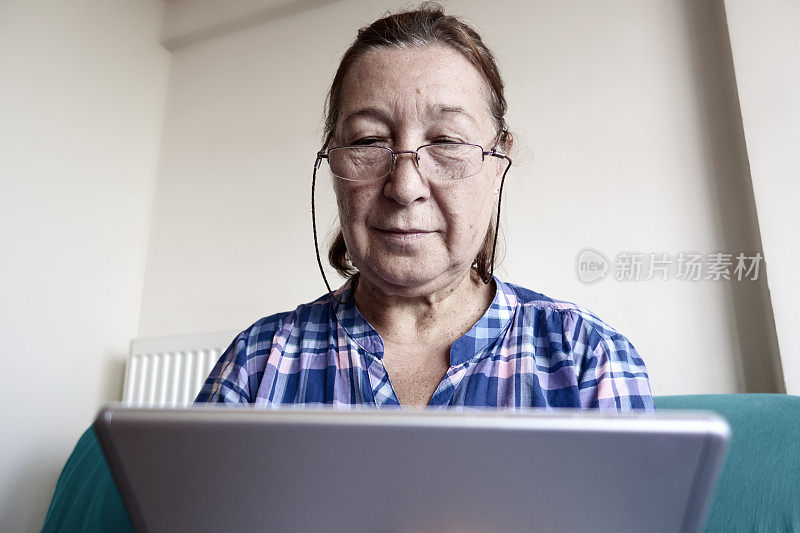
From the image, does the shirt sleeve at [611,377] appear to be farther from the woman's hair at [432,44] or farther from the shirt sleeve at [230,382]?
the shirt sleeve at [230,382]

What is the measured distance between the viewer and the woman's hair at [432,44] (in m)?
1.05

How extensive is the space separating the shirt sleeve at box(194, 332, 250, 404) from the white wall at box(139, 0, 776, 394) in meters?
1.31

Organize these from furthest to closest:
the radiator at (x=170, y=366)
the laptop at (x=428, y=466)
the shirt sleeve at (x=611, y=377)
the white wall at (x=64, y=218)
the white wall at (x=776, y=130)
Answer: the radiator at (x=170, y=366), the white wall at (x=64, y=218), the white wall at (x=776, y=130), the shirt sleeve at (x=611, y=377), the laptop at (x=428, y=466)

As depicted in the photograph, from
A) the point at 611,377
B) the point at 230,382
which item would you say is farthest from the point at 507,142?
the point at 230,382

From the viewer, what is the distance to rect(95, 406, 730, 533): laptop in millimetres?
379

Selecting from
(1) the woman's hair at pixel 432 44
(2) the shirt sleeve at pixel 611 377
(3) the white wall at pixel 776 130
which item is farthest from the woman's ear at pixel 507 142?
(3) the white wall at pixel 776 130

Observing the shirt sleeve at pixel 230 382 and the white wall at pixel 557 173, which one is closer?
the shirt sleeve at pixel 230 382

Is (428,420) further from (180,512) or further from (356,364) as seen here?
(356,364)

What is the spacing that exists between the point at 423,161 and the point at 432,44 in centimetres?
21

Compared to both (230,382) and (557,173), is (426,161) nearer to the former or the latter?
(230,382)

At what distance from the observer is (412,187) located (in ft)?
3.09

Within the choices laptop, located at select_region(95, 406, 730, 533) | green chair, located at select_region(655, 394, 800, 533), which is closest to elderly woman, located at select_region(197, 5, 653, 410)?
green chair, located at select_region(655, 394, 800, 533)

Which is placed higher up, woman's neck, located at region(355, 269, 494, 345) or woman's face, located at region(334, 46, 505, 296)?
woman's face, located at region(334, 46, 505, 296)

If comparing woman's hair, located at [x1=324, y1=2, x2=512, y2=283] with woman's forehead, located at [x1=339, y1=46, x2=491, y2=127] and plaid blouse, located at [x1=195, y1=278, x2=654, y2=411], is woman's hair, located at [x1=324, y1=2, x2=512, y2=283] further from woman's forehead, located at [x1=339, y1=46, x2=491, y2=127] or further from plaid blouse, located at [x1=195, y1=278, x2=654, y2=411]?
plaid blouse, located at [x1=195, y1=278, x2=654, y2=411]
